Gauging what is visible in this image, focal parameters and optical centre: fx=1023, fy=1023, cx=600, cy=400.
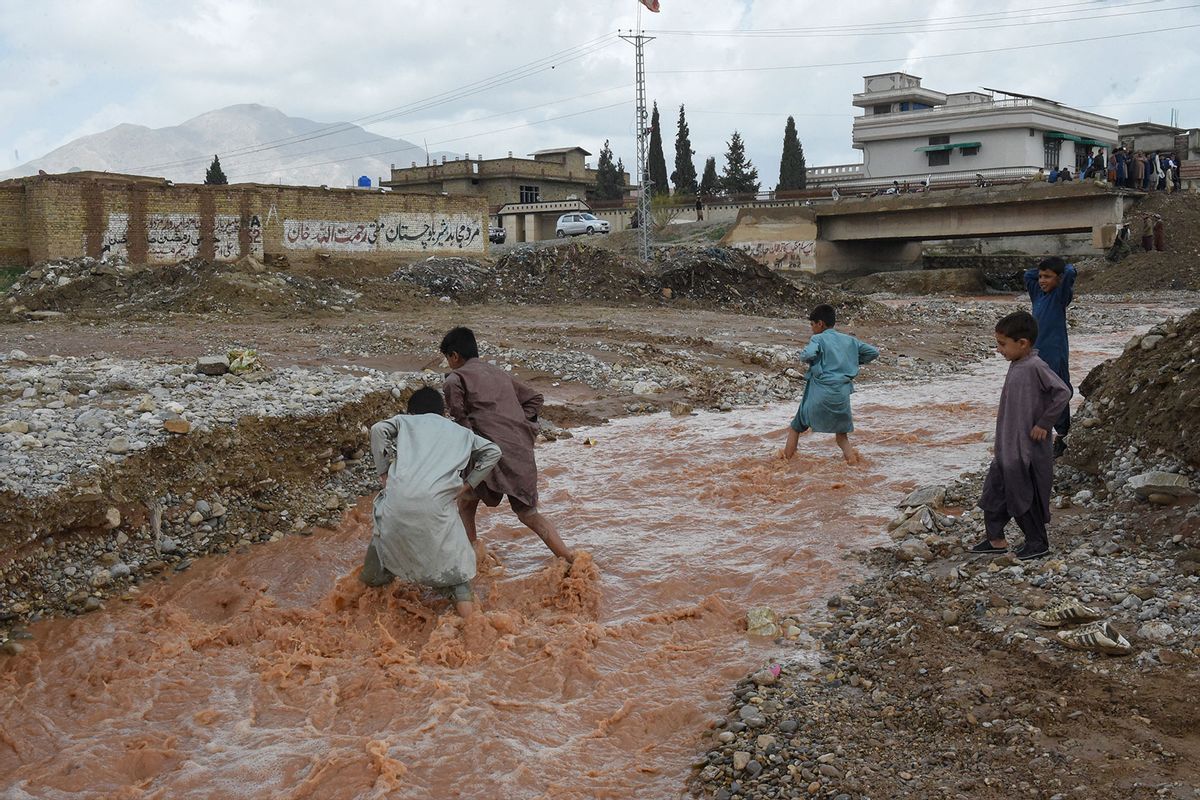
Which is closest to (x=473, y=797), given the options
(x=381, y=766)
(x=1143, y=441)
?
(x=381, y=766)

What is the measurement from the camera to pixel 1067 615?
4.55 m

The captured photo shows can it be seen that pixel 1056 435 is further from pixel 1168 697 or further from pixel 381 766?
pixel 381 766

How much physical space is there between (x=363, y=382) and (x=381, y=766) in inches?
229

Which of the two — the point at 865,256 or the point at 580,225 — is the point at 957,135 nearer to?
the point at 865,256

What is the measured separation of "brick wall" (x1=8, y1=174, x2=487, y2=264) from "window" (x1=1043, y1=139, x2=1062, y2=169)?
1599 inches

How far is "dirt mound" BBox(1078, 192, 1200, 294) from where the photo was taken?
30.5 metres

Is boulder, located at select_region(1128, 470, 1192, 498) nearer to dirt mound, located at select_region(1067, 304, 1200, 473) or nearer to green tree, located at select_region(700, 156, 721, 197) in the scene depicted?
dirt mound, located at select_region(1067, 304, 1200, 473)

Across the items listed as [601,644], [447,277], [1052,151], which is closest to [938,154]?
[1052,151]

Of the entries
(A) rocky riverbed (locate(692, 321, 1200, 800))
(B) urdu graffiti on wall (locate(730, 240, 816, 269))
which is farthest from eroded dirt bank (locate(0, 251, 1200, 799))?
(B) urdu graffiti on wall (locate(730, 240, 816, 269))

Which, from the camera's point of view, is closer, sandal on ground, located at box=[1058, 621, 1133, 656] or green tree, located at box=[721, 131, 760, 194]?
sandal on ground, located at box=[1058, 621, 1133, 656]

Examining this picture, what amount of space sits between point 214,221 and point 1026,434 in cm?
2487

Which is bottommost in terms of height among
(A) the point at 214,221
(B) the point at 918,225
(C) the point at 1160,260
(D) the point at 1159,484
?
(D) the point at 1159,484

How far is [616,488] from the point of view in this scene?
8.96 metres

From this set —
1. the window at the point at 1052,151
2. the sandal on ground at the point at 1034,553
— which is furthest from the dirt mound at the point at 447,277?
the window at the point at 1052,151
